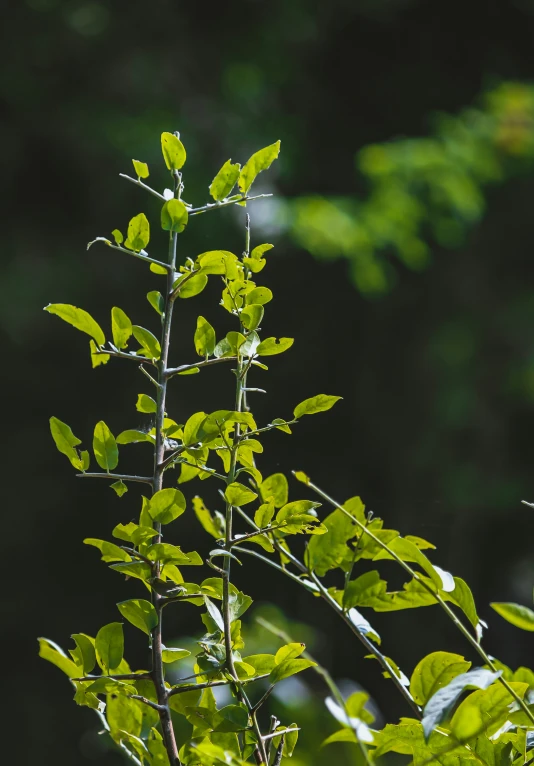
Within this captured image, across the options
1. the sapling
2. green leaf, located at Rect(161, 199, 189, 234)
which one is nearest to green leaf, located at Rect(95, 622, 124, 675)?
the sapling

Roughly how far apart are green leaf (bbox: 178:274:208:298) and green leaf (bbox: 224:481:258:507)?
6cm

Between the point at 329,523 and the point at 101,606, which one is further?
the point at 101,606

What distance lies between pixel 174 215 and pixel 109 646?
11cm

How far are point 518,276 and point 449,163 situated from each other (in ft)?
1.62

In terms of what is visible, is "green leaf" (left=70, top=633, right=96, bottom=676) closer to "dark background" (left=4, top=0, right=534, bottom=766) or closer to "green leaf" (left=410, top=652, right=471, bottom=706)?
"green leaf" (left=410, top=652, right=471, bottom=706)

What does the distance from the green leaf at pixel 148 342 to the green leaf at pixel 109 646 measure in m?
0.07

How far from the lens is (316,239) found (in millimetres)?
1885

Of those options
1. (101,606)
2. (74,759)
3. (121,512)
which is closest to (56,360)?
(121,512)

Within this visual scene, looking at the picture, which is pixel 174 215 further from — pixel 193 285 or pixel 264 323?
pixel 264 323

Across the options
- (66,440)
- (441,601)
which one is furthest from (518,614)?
(66,440)

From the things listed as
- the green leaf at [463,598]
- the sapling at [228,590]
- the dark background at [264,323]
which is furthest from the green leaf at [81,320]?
the dark background at [264,323]

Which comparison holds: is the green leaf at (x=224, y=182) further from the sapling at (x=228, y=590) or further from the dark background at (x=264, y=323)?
the dark background at (x=264, y=323)

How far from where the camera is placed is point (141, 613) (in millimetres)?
204

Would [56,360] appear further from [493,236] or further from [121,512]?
[493,236]
